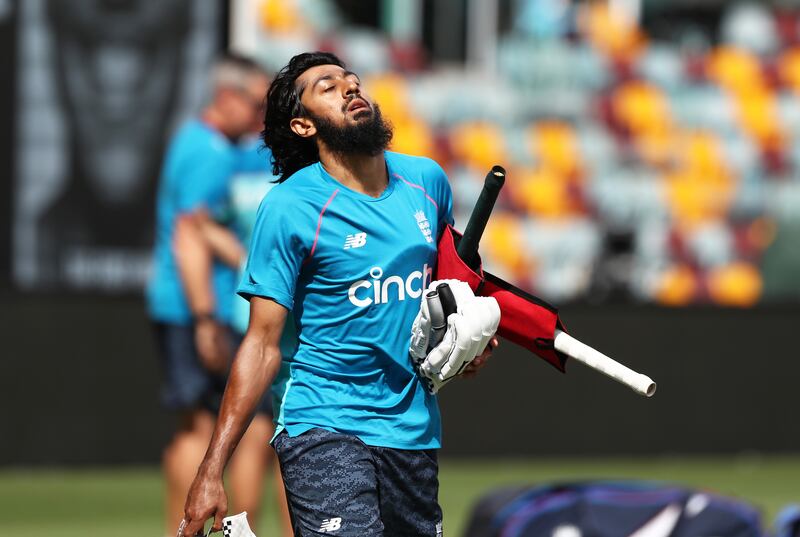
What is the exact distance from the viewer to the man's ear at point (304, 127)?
14.1 ft

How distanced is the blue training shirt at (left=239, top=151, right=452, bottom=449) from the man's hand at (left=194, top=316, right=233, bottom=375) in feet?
7.54

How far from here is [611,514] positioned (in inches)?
218

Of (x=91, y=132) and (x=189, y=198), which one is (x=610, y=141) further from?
(x=189, y=198)

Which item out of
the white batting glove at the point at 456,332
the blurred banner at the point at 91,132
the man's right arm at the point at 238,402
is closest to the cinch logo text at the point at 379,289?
the white batting glove at the point at 456,332

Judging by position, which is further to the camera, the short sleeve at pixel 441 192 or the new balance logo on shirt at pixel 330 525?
the short sleeve at pixel 441 192

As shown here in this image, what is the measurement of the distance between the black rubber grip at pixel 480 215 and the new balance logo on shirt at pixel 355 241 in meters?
0.32

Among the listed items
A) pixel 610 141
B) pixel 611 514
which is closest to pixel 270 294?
pixel 611 514

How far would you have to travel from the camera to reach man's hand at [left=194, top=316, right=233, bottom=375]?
6488 mm

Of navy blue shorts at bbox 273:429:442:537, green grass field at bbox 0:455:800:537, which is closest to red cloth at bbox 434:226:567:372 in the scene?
navy blue shorts at bbox 273:429:442:537

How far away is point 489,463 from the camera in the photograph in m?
10.8

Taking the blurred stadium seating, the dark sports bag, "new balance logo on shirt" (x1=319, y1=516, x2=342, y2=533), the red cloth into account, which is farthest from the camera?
the blurred stadium seating

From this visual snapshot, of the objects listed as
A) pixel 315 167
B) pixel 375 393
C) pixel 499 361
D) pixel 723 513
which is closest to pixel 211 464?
pixel 375 393

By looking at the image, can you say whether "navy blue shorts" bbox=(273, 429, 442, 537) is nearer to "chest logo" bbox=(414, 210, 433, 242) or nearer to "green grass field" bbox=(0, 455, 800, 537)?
"chest logo" bbox=(414, 210, 433, 242)

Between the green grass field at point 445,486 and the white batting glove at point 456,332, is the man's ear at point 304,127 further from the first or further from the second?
the green grass field at point 445,486
